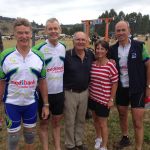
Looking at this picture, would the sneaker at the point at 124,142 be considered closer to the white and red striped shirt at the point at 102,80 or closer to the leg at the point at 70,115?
the leg at the point at 70,115

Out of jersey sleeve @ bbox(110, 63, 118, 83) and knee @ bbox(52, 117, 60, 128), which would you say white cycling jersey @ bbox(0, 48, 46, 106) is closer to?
knee @ bbox(52, 117, 60, 128)

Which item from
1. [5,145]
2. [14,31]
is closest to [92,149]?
[5,145]

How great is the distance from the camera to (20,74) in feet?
11.4

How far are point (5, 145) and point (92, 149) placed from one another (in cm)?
152

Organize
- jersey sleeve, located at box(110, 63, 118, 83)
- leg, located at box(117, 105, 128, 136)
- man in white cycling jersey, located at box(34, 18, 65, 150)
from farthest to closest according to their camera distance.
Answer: leg, located at box(117, 105, 128, 136)
jersey sleeve, located at box(110, 63, 118, 83)
man in white cycling jersey, located at box(34, 18, 65, 150)

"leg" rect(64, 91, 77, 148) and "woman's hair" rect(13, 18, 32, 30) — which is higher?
"woman's hair" rect(13, 18, 32, 30)

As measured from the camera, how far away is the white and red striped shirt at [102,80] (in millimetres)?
4289

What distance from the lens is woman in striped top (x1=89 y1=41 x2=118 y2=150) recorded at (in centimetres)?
430

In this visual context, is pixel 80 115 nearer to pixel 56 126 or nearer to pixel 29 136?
pixel 56 126

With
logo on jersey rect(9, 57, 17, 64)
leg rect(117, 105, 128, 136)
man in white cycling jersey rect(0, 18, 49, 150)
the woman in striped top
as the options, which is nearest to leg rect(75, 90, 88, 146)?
the woman in striped top

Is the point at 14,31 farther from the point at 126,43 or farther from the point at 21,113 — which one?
the point at 126,43

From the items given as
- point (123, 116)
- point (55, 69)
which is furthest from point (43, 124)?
point (123, 116)

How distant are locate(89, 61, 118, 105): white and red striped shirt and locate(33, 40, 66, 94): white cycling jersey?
0.56m

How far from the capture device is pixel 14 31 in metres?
3.52
